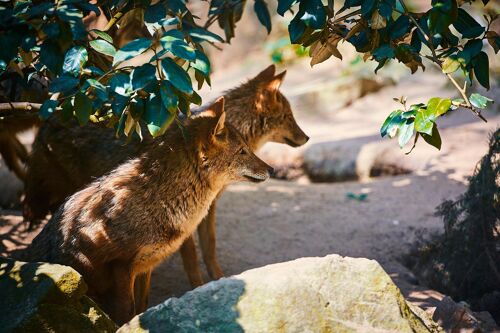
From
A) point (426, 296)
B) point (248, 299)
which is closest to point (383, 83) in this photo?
point (426, 296)

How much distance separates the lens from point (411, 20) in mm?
3555

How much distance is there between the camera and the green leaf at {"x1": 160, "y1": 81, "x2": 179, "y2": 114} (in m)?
3.09

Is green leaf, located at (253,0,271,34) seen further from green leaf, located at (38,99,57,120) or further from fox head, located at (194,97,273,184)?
green leaf, located at (38,99,57,120)

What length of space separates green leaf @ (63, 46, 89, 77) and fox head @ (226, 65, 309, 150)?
2823 millimetres

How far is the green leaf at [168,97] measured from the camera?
3094mm

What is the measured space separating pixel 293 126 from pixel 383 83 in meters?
6.47

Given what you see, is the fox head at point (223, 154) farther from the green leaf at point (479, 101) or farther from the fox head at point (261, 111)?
the green leaf at point (479, 101)

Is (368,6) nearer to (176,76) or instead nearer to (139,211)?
(176,76)

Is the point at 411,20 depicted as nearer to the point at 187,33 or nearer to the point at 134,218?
the point at 187,33

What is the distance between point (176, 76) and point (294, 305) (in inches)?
53.4

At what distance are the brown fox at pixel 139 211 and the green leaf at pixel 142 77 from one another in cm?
90

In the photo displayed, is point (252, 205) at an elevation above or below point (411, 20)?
below

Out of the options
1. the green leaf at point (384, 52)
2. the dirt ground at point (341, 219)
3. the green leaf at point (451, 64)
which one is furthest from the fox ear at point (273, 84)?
the green leaf at point (451, 64)

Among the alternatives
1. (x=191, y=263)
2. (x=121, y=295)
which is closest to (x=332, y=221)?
(x=191, y=263)
